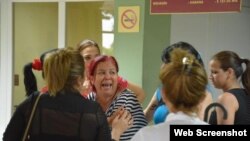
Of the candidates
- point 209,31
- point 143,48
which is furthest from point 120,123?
point 209,31

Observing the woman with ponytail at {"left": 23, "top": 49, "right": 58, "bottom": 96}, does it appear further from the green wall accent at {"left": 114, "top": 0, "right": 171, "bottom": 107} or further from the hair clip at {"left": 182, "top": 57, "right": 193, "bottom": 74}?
the green wall accent at {"left": 114, "top": 0, "right": 171, "bottom": 107}

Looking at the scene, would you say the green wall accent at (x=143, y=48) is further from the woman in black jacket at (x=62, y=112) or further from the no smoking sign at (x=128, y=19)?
the woman in black jacket at (x=62, y=112)

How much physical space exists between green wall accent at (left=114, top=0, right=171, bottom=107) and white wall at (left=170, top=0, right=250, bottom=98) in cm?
16

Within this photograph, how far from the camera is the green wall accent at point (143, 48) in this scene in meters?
→ 4.17

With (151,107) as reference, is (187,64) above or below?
above

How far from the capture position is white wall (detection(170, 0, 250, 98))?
14.3ft

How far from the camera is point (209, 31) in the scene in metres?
4.37

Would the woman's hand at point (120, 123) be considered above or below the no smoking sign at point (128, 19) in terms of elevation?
below

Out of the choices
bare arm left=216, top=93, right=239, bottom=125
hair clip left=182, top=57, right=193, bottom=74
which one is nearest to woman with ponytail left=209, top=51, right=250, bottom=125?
bare arm left=216, top=93, right=239, bottom=125

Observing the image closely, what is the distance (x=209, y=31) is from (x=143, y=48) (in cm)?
76

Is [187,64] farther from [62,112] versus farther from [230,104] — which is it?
[230,104]

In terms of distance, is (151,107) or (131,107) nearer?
(131,107)

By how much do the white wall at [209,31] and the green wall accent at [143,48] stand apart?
16 cm

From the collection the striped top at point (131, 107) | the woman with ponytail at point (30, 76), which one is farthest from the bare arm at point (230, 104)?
the woman with ponytail at point (30, 76)
